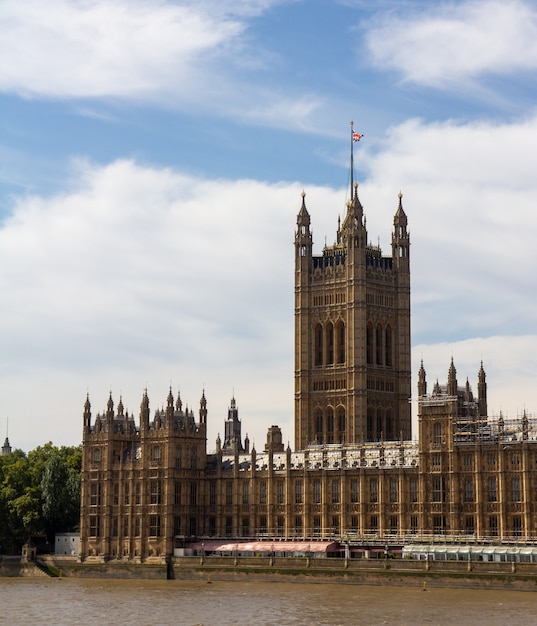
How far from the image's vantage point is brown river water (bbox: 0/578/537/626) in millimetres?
115875

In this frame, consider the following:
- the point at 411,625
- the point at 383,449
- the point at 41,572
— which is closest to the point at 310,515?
the point at 383,449

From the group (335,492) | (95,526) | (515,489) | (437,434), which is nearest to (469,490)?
(515,489)

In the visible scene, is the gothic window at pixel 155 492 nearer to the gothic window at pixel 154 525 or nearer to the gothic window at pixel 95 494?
the gothic window at pixel 154 525

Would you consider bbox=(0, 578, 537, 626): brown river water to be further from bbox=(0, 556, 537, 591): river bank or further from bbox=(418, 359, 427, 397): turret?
bbox=(418, 359, 427, 397): turret

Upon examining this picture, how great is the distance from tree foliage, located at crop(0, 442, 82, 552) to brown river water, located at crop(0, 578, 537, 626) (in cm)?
2873

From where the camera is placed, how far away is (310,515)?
171 metres

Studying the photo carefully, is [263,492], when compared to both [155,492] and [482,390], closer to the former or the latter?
[155,492]

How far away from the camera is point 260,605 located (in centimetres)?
12838

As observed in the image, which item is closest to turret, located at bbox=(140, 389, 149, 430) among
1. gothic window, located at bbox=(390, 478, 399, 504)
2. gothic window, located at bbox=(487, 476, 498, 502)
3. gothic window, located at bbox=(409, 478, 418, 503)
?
gothic window, located at bbox=(390, 478, 399, 504)

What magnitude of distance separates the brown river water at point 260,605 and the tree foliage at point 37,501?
2873 cm

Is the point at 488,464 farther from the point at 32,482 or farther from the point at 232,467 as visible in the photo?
the point at 32,482

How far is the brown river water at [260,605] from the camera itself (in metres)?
116

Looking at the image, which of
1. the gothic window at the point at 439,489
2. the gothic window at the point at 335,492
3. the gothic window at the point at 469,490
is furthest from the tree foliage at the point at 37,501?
the gothic window at the point at 469,490

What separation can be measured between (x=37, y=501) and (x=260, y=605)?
6669 centimetres
